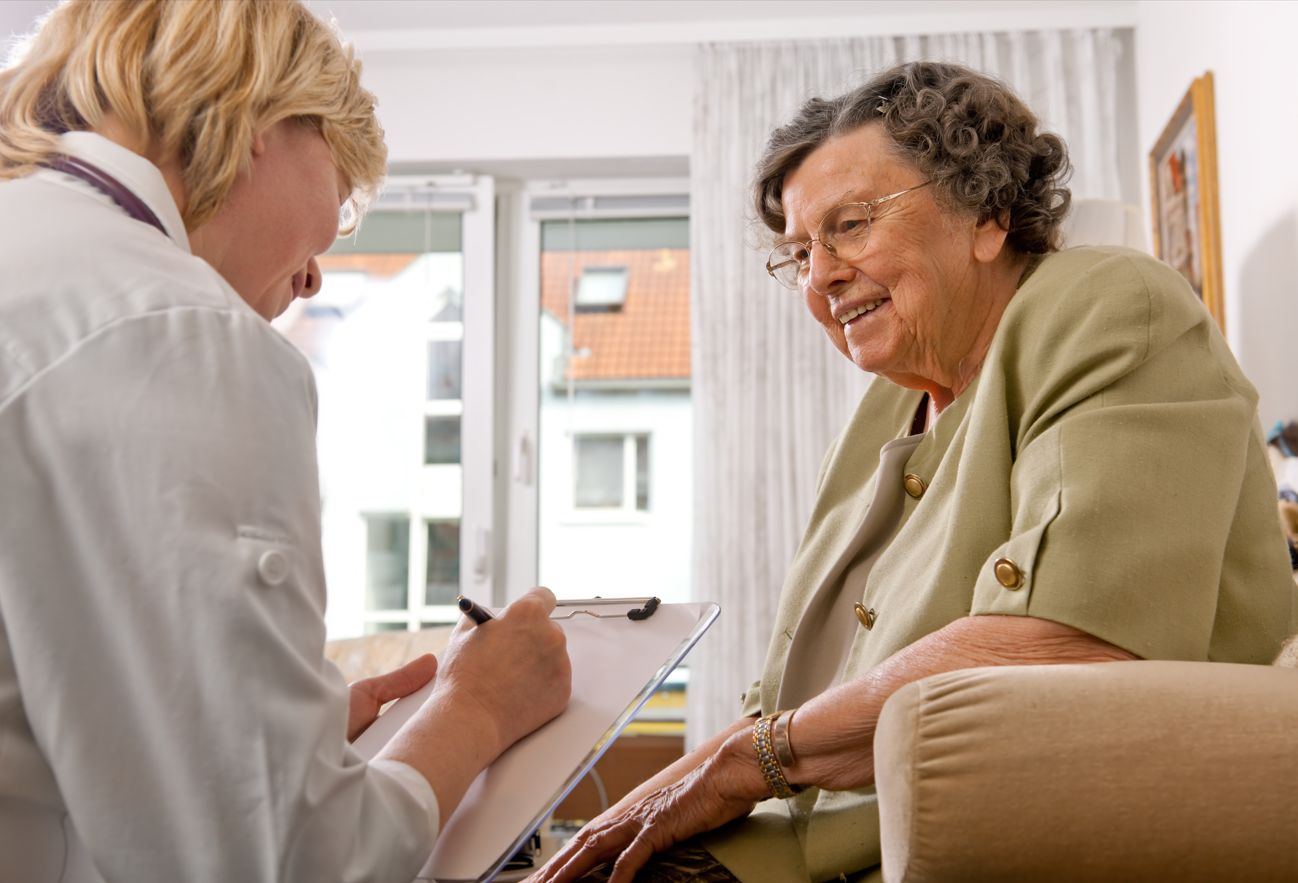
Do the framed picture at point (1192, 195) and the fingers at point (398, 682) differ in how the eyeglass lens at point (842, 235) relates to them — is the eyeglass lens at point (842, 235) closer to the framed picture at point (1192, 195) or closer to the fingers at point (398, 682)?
the fingers at point (398, 682)

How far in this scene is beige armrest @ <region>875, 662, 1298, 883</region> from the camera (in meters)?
0.81

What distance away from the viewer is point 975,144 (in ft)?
4.94

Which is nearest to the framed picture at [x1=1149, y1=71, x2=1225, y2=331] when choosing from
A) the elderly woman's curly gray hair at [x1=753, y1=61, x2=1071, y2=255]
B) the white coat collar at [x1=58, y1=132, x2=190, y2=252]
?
the elderly woman's curly gray hair at [x1=753, y1=61, x2=1071, y2=255]

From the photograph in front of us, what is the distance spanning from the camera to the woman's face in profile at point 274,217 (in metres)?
1.00

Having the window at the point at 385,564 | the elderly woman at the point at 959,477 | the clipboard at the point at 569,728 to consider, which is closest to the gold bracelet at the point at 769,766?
the elderly woman at the point at 959,477

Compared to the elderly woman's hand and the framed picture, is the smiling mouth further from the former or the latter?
the framed picture

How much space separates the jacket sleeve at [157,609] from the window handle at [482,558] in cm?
359

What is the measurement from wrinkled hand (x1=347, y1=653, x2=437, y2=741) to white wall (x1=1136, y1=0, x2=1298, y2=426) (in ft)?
6.48

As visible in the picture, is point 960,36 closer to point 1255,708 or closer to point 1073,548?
point 1073,548

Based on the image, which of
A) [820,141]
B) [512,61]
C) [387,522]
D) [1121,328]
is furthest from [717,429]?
[1121,328]

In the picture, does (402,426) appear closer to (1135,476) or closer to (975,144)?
(975,144)

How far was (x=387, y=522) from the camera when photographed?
14.4 feet

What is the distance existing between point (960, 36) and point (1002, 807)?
384 centimetres

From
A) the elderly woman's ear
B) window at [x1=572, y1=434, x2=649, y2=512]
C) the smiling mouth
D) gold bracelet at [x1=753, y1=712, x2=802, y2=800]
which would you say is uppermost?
the elderly woman's ear
